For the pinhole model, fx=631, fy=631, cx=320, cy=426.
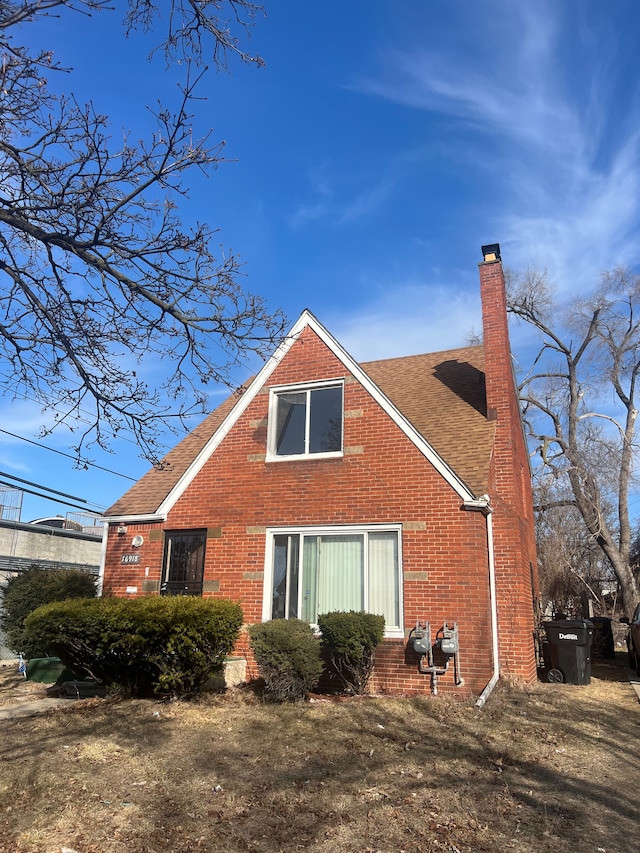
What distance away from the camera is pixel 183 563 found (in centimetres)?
1222

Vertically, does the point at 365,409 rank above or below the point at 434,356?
below

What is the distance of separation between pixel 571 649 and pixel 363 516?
450cm

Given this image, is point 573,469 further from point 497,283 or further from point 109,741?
point 109,741

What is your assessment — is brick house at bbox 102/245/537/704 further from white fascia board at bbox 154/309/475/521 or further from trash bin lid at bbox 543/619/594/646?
trash bin lid at bbox 543/619/594/646

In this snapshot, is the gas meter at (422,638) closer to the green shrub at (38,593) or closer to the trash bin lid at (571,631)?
the trash bin lid at (571,631)

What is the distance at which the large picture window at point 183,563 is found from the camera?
11992 millimetres

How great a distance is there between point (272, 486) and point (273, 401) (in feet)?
5.76

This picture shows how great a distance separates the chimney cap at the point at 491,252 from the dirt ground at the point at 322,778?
29.0ft

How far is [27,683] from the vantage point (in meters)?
12.0

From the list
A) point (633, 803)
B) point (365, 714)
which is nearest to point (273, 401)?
point (365, 714)

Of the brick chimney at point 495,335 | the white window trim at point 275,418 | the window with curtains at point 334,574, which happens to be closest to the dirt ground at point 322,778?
the window with curtains at point 334,574

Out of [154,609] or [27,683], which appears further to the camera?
[27,683]

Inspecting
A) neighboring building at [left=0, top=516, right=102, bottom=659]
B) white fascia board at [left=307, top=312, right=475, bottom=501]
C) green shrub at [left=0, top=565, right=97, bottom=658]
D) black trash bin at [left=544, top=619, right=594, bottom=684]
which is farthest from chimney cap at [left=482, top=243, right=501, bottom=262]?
neighboring building at [left=0, top=516, right=102, bottom=659]

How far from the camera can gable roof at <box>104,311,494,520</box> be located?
35.8ft
